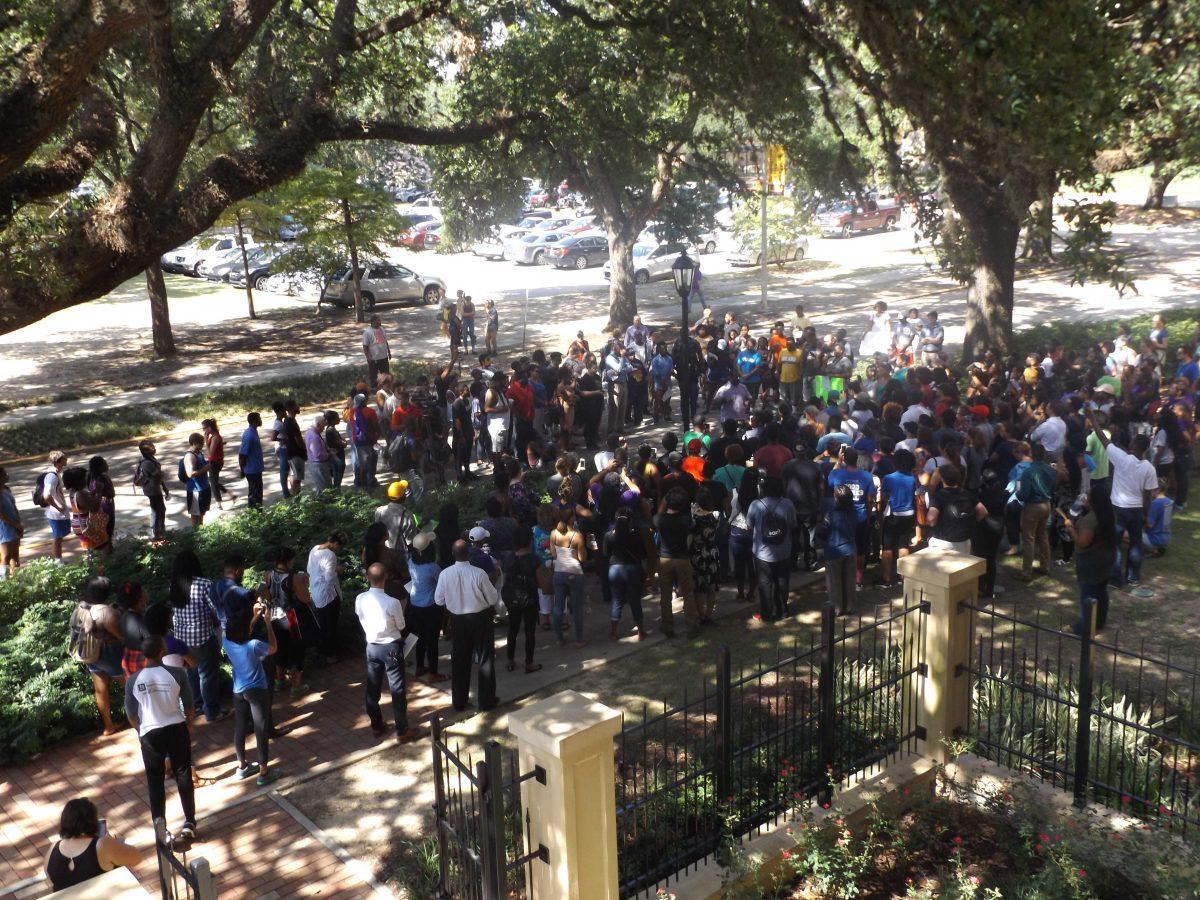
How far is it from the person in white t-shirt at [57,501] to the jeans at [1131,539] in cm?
1179

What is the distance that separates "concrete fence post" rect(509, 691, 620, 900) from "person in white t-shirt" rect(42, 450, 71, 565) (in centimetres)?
895

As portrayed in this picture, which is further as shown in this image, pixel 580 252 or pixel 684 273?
pixel 580 252

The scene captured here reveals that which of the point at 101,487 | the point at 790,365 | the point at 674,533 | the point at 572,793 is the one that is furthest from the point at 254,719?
the point at 790,365

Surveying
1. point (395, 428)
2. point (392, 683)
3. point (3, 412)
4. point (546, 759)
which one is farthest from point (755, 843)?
point (3, 412)

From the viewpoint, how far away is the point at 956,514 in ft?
35.9

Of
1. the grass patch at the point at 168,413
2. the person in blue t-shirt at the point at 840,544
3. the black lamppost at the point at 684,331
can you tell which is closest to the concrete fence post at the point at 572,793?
the person in blue t-shirt at the point at 840,544

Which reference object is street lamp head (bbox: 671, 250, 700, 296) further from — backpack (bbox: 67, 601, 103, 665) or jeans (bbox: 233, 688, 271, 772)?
backpack (bbox: 67, 601, 103, 665)

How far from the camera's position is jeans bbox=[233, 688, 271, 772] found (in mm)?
8641

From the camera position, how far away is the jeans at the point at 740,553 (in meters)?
11.8

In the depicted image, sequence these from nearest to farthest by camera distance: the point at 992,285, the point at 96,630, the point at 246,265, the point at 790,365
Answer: the point at 96,630, the point at 790,365, the point at 992,285, the point at 246,265

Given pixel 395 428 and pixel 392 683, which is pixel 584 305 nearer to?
pixel 395 428

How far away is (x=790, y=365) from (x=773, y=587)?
8.64 m

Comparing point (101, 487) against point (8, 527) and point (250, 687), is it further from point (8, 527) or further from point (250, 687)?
point (250, 687)

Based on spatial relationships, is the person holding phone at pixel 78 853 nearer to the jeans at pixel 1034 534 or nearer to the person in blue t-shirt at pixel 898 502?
the person in blue t-shirt at pixel 898 502
